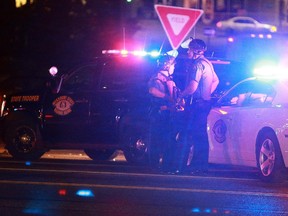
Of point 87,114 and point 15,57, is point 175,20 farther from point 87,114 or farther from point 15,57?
point 15,57

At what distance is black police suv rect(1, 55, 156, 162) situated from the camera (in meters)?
11.2

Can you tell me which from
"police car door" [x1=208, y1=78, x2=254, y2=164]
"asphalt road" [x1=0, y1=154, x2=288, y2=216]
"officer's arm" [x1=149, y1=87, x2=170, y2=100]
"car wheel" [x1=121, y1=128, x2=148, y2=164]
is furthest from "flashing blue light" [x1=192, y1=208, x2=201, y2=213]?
"car wheel" [x1=121, y1=128, x2=148, y2=164]

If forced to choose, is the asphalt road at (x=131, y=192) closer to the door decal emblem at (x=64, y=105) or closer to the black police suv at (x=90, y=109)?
the black police suv at (x=90, y=109)

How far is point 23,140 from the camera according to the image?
39.6 feet

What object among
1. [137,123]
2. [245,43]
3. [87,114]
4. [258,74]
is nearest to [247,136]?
[258,74]

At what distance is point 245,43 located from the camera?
16.8 m

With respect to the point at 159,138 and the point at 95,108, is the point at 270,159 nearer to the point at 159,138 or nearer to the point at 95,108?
the point at 159,138

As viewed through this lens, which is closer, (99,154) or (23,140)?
(23,140)

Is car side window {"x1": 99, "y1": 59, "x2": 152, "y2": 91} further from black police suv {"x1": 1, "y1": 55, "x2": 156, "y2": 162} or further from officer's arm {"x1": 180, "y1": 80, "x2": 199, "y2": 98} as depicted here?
officer's arm {"x1": 180, "y1": 80, "x2": 199, "y2": 98}

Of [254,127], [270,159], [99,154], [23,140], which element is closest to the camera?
[270,159]

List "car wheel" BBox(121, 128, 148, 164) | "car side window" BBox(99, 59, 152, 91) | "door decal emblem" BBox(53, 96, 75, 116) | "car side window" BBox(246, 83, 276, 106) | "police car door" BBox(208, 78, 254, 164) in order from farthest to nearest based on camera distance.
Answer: "door decal emblem" BBox(53, 96, 75, 116) < "car side window" BBox(99, 59, 152, 91) < "car wheel" BBox(121, 128, 148, 164) < "police car door" BBox(208, 78, 254, 164) < "car side window" BBox(246, 83, 276, 106)

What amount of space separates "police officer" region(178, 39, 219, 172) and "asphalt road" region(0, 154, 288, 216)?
43cm

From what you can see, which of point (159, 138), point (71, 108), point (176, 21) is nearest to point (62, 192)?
point (159, 138)

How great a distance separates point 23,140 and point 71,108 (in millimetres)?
1148
